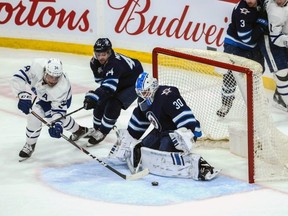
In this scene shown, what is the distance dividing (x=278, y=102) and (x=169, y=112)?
1816 millimetres

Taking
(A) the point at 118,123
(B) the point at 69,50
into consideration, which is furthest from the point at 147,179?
(B) the point at 69,50

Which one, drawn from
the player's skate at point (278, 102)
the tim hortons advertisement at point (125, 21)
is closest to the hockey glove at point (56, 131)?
the player's skate at point (278, 102)

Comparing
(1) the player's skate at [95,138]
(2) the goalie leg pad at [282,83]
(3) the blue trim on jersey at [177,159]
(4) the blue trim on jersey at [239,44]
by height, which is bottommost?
(1) the player's skate at [95,138]

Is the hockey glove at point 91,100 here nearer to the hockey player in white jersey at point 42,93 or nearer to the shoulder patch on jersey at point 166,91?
the hockey player in white jersey at point 42,93

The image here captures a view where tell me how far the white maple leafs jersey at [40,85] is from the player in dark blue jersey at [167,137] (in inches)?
19.3

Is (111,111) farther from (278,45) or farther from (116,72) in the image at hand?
(278,45)

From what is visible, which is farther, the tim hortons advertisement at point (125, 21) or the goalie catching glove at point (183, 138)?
the tim hortons advertisement at point (125, 21)

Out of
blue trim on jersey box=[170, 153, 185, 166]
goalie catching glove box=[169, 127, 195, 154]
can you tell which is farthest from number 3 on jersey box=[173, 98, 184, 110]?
blue trim on jersey box=[170, 153, 185, 166]

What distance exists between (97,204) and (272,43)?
210cm

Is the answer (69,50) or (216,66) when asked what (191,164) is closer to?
(216,66)

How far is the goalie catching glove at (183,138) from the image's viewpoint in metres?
4.46

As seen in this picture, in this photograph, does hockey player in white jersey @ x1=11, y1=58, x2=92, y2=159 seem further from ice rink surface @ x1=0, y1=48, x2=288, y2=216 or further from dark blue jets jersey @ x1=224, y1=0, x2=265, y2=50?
dark blue jets jersey @ x1=224, y1=0, x2=265, y2=50

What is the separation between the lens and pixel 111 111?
5.28m

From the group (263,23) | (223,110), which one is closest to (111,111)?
(223,110)
